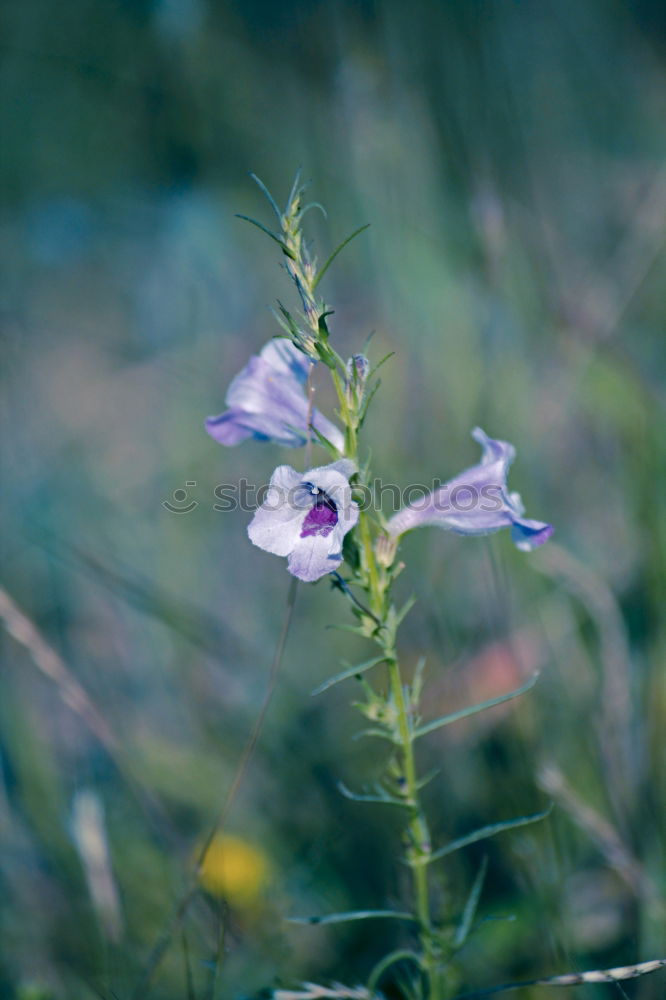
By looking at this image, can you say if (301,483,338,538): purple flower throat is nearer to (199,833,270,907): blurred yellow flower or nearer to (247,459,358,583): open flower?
(247,459,358,583): open flower

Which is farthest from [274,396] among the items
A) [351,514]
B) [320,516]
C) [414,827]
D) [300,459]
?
[300,459]

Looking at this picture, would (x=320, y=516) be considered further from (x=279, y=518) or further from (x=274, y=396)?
(x=274, y=396)

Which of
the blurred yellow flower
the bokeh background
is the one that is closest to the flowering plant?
the bokeh background

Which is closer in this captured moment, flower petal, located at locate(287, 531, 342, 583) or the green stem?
flower petal, located at locate(287, 531, 342, 583)

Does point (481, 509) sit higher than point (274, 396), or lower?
lower

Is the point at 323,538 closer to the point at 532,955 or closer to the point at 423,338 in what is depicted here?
the point at 532,955

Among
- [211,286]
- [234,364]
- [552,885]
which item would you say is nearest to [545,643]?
[552,885]

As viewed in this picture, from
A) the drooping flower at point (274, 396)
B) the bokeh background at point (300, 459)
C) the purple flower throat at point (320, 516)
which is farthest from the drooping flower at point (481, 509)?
the bokeh background at point (300, 459)
